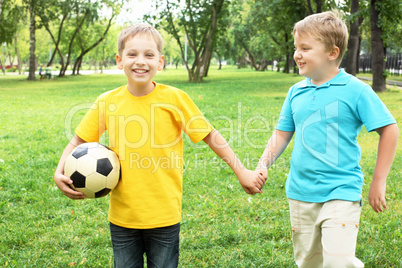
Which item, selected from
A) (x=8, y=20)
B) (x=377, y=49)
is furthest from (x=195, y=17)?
(x=8, y=20)

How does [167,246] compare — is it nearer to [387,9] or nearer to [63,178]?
[63,178]

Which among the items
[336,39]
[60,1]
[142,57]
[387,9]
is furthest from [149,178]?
[60,1]

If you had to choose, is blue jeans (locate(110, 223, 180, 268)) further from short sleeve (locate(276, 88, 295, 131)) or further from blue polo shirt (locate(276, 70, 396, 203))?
short sleeve (locate(276, 88, 295, 131))

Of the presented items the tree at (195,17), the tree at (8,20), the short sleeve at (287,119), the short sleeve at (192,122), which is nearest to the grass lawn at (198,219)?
the short sleeve at (287,119)

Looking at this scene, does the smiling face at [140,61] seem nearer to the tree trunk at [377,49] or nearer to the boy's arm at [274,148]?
the boy's arm at [274,148]

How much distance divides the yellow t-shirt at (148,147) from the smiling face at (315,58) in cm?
76

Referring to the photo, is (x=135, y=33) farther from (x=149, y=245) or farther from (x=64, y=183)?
(x=149, y=245)

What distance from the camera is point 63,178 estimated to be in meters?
2.63

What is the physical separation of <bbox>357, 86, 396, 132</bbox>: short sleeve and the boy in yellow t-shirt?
87 centimetres

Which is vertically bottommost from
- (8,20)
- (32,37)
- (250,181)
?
(250,181)

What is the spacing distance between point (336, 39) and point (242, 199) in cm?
290

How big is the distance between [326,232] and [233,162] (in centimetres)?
74

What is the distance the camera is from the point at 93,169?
2611 mm

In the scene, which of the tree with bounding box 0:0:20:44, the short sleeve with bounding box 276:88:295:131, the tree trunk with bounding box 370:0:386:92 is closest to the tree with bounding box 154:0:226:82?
the tree trunk with bounding box 370:0:386:92
